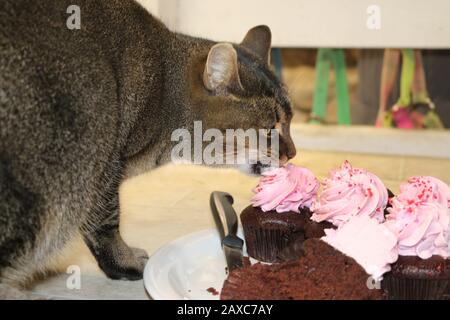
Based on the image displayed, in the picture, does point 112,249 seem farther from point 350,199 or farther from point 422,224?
point 422,224

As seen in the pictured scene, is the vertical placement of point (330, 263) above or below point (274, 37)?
below

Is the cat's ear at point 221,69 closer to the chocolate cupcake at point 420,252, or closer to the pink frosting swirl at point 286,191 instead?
the pink frosting swirl at point 286,191

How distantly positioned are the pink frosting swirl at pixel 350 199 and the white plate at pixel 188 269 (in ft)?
0.68

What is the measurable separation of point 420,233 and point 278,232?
11.5 inches

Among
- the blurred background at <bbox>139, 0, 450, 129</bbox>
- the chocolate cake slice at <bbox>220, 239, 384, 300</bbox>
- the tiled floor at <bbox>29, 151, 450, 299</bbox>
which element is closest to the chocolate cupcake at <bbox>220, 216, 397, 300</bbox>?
the chocolate cake slice at <bbox>220, 239, 384, 300</bbox>

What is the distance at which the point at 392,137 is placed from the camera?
2.12 metres

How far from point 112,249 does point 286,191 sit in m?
0.36

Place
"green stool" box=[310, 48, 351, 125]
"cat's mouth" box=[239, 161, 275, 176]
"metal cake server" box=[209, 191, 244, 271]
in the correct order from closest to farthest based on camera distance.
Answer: "metal cake server" box=[209, 191, 244, 271] → "cat's mouth" box=[239, 161, 275, 176] → "green stool" box=[310, 48, 351, 125]

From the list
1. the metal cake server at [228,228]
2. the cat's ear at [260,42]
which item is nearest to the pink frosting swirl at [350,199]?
the metal cake server at [228,228]

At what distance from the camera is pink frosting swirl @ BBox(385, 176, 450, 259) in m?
0.95
